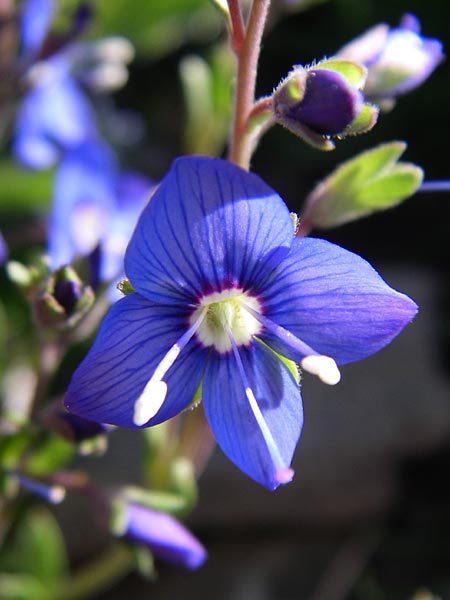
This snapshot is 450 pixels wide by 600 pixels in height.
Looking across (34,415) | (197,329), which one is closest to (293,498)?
(34,415)

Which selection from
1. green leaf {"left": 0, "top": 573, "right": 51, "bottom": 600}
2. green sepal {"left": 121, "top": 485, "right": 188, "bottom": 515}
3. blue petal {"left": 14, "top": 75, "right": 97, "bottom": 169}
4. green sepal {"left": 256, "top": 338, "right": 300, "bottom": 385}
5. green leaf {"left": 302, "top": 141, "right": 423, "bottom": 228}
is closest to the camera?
green sepal {"left": 256, "top": 338, "right": 300, "bottom": 385}

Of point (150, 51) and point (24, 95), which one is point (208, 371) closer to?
point (24, 95)

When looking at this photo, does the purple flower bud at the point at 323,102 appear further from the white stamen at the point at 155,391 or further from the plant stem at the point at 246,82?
the white stamen at the point at 155,391

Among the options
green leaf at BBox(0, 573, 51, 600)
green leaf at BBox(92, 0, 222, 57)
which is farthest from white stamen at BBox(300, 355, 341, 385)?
green leaf at BBox(92, 0, 222, 57)

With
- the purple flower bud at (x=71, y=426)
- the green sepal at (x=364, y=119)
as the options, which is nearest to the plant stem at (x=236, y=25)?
the green sepal at (x=364, y=119)

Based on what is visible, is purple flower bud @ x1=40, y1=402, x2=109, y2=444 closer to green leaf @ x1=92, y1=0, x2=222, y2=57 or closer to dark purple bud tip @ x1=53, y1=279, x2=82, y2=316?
dark purple bud tip @ x1=53, y1=279, x2=82, y2=316
